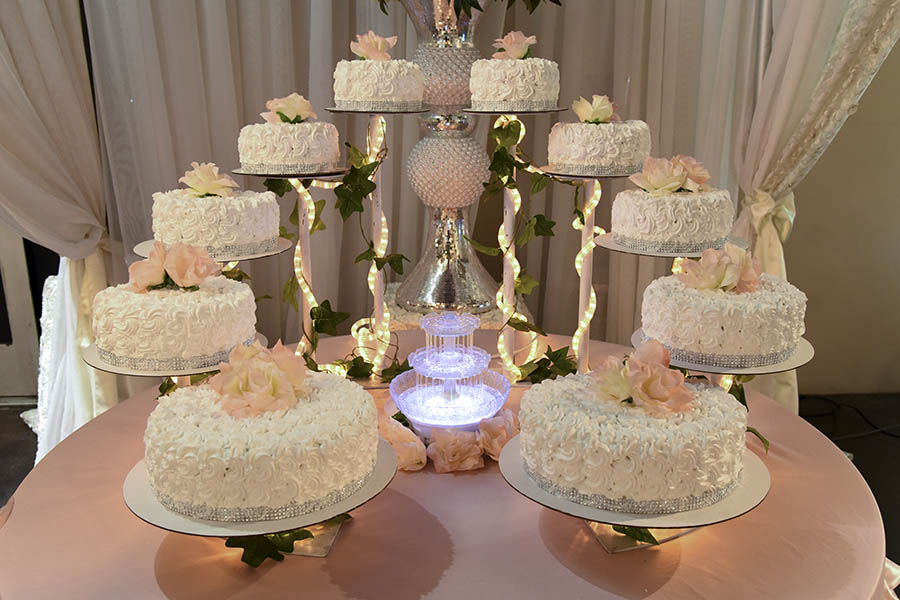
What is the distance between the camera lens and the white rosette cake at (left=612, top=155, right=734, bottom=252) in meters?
1.97

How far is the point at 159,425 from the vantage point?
4.82 ft

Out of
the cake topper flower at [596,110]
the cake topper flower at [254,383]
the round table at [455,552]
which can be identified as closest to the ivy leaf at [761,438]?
the round table at [455,552]

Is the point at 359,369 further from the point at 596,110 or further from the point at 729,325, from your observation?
the point at 729,325

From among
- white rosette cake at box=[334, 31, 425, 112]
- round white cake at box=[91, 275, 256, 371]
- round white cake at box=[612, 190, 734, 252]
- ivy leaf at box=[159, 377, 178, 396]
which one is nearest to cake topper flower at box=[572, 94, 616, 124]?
round white cake at box=[612, 190, 734, 252]

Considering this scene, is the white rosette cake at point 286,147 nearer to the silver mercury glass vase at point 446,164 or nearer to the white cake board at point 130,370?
the silver mercury glass vase at point 446,164

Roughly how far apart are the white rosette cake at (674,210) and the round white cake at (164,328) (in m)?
1.00

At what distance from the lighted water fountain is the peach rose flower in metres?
0.60

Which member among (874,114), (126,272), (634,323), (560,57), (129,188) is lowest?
(634,323)

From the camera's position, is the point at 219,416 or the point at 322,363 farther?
the point at 322,363

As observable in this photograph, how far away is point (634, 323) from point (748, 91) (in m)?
1.03

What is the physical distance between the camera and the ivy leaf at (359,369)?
8.27 feet

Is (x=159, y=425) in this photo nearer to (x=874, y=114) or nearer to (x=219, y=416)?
(x=219, y=416)

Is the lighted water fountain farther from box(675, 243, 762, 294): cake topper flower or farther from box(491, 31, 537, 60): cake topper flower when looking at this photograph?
box(491, 31, 537, 60): cake topper flower

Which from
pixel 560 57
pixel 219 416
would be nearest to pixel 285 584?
pixel 219 416
